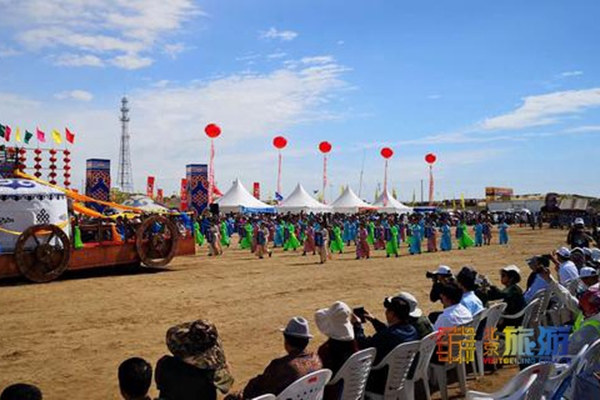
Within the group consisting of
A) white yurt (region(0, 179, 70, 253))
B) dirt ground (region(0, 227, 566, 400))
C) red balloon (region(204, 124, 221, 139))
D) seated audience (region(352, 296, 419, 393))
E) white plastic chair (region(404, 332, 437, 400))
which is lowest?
dirt ground (region(0, 227, 566, 400))

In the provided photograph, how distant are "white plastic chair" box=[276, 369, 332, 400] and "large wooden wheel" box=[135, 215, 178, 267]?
1294 cm

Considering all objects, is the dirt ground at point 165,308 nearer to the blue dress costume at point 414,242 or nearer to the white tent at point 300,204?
the blue dress costume at point 414,242

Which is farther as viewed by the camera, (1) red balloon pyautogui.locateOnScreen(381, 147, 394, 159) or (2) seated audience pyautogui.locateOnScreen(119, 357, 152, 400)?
(1) red balloon pyautogui.locateOnScreen(381, 147, 394, 159)

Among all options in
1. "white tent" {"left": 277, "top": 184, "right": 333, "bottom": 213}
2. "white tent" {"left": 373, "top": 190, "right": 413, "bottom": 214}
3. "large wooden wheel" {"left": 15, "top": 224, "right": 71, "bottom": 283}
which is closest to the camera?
"large wooden wheel" {"left": 15, "top": 224, "right": 71, "bottom": 283}

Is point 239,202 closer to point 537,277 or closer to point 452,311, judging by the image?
point 537,277

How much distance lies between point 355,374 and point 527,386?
1.12m

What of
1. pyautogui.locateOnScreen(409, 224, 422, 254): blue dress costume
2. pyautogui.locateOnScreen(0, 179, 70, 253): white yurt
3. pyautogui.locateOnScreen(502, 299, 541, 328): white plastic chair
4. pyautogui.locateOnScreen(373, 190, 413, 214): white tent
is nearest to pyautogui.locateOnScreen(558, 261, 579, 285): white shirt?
pyautogui.locateOnScreen(502, 299, 541, 328): white plastic chair

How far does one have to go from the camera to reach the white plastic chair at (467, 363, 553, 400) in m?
3.12

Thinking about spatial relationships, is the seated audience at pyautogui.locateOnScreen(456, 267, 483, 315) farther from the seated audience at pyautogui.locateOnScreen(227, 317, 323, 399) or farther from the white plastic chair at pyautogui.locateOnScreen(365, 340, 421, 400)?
the seated audience at pyautogui.locateOnScreen(227, 317, 323, 399)

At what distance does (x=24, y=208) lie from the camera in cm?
1352

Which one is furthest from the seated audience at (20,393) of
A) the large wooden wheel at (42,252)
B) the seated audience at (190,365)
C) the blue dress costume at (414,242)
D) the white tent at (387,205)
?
the white tent at (387,205)

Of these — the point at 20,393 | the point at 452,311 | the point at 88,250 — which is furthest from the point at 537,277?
the point at 88,250

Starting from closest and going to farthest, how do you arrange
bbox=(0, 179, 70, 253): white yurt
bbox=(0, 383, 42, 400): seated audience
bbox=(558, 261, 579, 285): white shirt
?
bbox=(0, 383, 42, 400): seated audience < bbox=(558, 261, 579, 285): white shirt < bbox=(0, 179, 70, 253): white yurt

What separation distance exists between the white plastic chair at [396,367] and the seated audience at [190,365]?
1.42m
